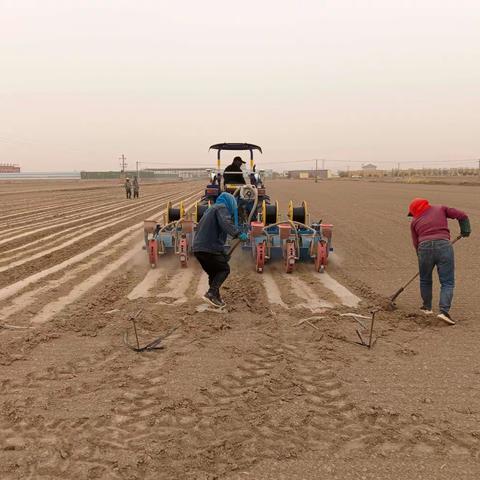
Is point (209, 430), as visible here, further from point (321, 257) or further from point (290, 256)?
point (321, 257)

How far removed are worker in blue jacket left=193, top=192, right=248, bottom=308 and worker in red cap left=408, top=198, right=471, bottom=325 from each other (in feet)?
7.97

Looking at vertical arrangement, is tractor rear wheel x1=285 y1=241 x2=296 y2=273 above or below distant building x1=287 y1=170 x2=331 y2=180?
below

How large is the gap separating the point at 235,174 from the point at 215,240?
15.1 feet

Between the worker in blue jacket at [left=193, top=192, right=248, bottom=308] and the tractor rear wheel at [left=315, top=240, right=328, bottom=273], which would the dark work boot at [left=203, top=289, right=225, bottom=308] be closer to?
the worker in blue jacket at [left=193, top=192, right=248, bottom=308]

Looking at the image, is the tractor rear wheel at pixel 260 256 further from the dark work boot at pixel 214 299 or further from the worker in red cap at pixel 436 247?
the worker in red cap at pixel 436 247

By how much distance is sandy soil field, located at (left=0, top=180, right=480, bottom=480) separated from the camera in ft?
8.79

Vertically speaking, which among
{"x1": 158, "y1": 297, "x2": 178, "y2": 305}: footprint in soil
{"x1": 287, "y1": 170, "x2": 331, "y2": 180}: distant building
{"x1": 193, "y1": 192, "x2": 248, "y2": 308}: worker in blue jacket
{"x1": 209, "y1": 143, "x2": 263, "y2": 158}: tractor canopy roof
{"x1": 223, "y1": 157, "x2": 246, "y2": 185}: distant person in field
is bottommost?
{"x1": 158, "y1": 297, "x2": 178, "y2": 305}: footprint in soil

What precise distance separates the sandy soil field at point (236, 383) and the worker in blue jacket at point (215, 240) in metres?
0.44

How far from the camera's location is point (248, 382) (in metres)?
3.68

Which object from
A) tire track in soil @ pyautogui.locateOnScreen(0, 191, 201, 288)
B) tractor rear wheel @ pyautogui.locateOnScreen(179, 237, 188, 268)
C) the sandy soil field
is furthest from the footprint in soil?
tire track in soil @ pyautogui.locateOnScreen(0, 191, 201, 288)

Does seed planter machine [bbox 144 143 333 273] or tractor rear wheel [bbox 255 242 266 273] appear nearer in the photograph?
tractor rear wheel [bbox 255 242 266 273]

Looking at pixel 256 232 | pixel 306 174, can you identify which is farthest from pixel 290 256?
pixel 306 174

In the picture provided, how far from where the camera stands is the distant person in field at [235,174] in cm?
991

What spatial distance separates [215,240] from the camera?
18.4 ft
